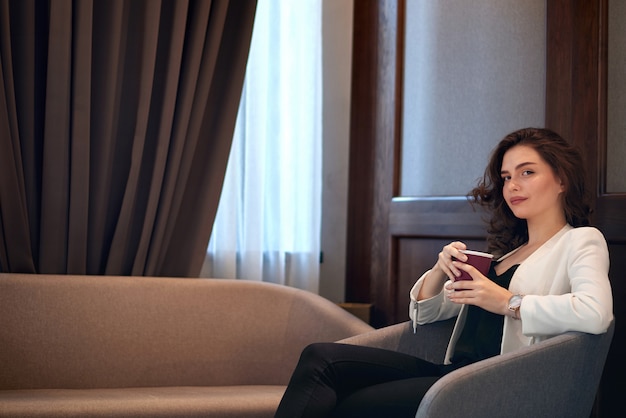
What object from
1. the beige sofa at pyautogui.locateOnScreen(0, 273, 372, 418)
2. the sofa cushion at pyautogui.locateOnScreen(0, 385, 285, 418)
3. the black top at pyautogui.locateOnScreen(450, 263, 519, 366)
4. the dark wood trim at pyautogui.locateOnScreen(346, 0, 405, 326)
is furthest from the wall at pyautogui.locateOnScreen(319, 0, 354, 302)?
the black top at pyautogui.locateOnScreen(450, 263, 519, 366)

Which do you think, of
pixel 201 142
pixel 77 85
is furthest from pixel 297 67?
pixel 77 85

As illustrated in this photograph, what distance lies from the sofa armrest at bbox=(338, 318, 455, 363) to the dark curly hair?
30 centimetres

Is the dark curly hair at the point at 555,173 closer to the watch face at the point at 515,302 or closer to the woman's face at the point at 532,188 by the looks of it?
the woman's face at the point at 532,188

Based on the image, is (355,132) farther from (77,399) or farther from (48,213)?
(77,399)

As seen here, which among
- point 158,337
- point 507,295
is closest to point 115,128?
point 158,337

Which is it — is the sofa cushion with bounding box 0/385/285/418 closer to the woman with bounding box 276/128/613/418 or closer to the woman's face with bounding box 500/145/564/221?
the woman with bounding box 276/128/613/418

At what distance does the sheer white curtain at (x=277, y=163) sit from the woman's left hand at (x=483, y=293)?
4.96ft

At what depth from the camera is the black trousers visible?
1914mm

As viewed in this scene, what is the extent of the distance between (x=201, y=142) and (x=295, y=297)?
778 millimetres

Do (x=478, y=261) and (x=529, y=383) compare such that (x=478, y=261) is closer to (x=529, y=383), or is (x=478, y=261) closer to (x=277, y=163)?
(x=529, y=383)

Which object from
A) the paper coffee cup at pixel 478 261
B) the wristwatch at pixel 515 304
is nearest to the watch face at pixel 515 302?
the wristwatch at pixel 515 304

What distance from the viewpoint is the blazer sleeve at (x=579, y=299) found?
72.3 inches

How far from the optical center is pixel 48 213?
2809 millimetres

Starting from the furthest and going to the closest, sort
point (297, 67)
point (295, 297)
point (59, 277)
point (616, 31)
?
point (297, 67), point (295, 297), point (59, 277), point (616, 31)
